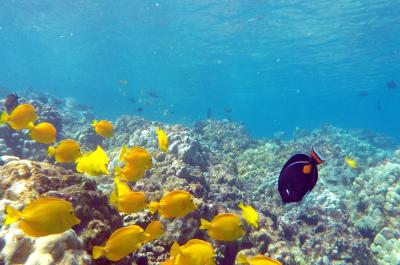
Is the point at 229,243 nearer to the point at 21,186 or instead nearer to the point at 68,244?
the point at 68,244

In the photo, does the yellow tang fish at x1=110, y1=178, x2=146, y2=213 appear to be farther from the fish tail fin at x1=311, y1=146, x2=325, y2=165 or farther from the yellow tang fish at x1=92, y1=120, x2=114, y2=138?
the yellow tang fish at x1=92, y1=120, x2=114, y2=138

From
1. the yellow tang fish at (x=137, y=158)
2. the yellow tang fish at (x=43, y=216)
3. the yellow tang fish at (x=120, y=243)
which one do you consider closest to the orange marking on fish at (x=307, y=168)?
the yellow tang fish at (x=120, y=243)

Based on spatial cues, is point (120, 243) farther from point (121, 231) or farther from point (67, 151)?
point (67, 151)

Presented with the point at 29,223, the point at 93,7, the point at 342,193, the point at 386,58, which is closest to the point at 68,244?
the point at 29,223

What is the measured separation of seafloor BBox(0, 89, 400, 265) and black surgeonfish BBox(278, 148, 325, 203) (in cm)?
59

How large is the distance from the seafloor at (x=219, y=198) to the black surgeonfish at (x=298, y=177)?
1.94 feet

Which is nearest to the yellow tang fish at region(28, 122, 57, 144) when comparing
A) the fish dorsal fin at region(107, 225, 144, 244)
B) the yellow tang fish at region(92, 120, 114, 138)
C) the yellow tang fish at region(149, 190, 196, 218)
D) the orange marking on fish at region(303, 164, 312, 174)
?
the yellow tang fish at region(92, 120, 114, 138)

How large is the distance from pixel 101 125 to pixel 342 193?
9031mm

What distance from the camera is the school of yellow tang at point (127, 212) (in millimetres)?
2881

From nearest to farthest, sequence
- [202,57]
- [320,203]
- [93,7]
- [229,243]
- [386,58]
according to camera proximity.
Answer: [229,243] < [320,203] < [93,7] < [386,58] < [202,57]

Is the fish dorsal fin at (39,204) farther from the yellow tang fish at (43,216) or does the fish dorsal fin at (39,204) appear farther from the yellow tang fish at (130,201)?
the yellow tang fish at (130,201)

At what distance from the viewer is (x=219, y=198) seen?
8.26 metres

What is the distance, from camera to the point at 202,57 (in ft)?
185

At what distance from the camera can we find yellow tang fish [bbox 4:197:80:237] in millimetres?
2854
